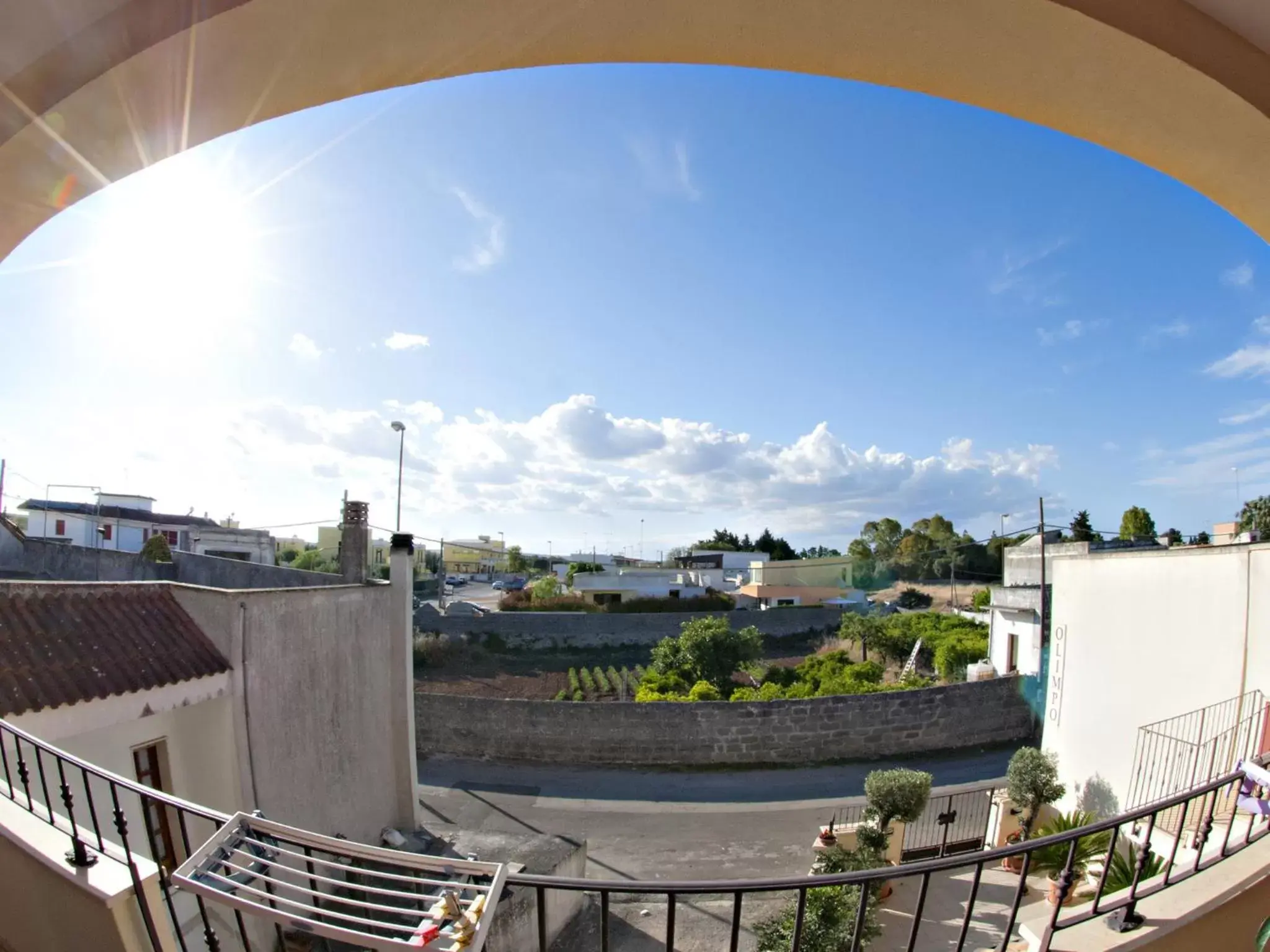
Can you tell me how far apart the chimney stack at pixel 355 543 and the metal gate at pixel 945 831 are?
8025 mm

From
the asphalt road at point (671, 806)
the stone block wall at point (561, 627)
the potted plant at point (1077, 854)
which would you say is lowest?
the asphalt road at point (671, 806)

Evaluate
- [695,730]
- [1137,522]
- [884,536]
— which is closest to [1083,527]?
[1137,522]

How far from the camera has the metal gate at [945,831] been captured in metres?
8.80

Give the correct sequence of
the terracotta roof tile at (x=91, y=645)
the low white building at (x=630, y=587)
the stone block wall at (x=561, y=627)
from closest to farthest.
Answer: the terracotta roof tile at (x=91, y=645) < the stone block wall at (x=561, y=627) < the low white building at (x=630, y=587)

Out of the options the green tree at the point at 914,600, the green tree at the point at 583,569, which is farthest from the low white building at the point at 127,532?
the green tree at the point at 914,600

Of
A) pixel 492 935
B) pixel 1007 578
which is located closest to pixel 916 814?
pixel 492 935

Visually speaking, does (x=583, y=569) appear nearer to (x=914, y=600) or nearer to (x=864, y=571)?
(x=864, y=571)

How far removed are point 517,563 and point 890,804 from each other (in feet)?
183

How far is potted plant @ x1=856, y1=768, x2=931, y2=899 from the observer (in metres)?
7.90

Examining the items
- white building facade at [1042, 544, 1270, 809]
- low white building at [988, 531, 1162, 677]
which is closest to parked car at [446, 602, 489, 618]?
low white building at [988, 531, 1162, 677]

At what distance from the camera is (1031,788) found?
8484 millimetres

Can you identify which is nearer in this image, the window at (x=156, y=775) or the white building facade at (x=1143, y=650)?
the window at (x=156, y=775)

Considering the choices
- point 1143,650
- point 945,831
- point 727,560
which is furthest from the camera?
point 727,560

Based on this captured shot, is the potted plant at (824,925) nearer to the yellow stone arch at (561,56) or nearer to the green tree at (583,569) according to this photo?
the yellow stone arch at (561,56)
